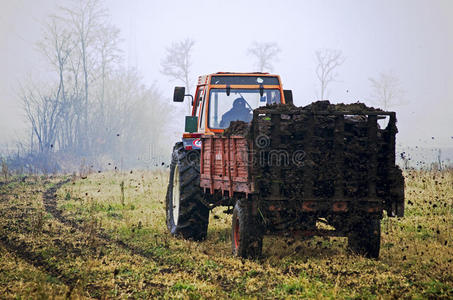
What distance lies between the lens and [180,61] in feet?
162

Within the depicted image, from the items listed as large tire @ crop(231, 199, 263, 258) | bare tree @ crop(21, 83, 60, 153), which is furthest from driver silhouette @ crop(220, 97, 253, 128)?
bare tree @ crop(21, 83, 60, 153)

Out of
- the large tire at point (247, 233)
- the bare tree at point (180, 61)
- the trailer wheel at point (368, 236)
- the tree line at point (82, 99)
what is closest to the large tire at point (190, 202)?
the large tire at point (247, 233)

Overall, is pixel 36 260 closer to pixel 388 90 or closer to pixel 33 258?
pixel 33 258

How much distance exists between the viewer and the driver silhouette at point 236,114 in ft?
33.3

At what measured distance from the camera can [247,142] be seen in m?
6.95

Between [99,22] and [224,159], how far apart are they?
35711 millimetres

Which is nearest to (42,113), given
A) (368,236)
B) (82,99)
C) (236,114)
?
(82,99)

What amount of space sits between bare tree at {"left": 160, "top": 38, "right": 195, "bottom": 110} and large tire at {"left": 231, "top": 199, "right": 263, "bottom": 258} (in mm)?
42814

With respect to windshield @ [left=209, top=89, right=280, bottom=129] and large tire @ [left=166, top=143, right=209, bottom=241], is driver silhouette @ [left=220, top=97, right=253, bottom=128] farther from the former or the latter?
large tire @ [left=166, top=143, right=209, bottom=241]

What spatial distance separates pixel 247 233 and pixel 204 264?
75 centimetres

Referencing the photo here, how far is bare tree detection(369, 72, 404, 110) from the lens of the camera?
48.9 metres

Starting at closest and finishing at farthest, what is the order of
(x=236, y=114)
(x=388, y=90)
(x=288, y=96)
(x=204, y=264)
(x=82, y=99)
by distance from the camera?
(x=204, y=264)
(x=236, y=114)
(x=288, y=96)
(x=82, y=99)
(x=388, y=90)

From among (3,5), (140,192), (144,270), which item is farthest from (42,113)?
(3,5)

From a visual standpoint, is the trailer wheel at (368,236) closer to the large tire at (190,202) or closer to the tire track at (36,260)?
the large tire at (190,202)
